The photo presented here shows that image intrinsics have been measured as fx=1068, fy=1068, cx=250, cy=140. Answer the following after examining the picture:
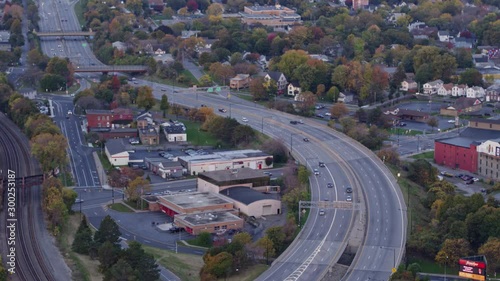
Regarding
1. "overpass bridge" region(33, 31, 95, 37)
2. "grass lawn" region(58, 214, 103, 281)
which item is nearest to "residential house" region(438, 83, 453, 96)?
"grass lawn" region(58, 214, 103, 281)

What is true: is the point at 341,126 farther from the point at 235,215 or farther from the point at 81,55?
the point at 81,55

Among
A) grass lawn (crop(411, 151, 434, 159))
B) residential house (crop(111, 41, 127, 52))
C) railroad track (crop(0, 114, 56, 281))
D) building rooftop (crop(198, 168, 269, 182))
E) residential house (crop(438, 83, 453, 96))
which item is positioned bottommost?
grass lawn (crop(411, 151, 434, 159))

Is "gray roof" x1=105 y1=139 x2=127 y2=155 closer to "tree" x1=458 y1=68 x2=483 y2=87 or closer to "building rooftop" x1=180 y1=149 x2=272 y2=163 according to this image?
"building rooftop" x1=180 y1=149 x2=272 y2=163

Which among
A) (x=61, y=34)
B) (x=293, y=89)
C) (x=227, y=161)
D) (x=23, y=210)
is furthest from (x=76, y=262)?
(x=61, y=34)

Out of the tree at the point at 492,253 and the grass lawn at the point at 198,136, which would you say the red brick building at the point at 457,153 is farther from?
the tree at the point at 492,253

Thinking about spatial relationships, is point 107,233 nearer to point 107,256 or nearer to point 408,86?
point 107,256

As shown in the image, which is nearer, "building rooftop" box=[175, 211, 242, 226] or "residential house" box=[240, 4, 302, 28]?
"building rooftop" box=[175, 211, 242, 226]

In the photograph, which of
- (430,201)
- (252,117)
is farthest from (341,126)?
(430,201)
